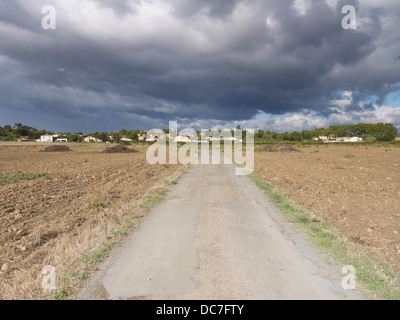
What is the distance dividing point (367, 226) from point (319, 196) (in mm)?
3882

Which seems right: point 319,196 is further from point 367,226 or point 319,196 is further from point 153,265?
point 153,265

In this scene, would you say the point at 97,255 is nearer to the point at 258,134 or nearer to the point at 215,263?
the point at 215,263

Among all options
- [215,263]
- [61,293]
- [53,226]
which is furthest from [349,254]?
[53,226]

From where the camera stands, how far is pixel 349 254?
4.98 meters

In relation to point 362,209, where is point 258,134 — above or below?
above

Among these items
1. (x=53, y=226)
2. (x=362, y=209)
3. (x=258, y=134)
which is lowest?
(x=53, y=226)

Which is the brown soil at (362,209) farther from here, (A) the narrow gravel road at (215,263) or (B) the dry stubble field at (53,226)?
(B) the dry stubble field at (53,226)

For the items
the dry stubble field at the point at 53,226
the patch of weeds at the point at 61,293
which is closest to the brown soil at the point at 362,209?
the patch of weeds at the point at 61,293

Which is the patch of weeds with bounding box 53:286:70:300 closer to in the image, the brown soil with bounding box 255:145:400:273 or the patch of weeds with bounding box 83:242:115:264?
the patch of weeds with bounding box 83:242:115:264

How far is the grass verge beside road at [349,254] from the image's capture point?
3.84 metres

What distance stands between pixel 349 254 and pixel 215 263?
9.33 ft
